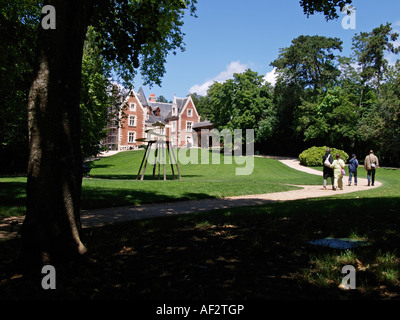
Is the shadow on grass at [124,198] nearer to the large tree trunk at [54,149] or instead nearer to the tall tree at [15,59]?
the tall tree at [15,59]

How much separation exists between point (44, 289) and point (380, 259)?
369 cm

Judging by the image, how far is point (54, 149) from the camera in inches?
152

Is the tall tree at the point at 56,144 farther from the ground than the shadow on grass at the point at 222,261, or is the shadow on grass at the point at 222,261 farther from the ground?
the tall tree at the point at 56,144

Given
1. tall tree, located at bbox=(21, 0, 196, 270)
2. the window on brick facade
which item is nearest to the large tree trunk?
tall tree, located at bbox=(21, 0, 196, 270)

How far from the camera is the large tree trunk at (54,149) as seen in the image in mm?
3803

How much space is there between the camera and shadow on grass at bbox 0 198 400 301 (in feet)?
9.86

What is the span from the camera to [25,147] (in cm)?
2716

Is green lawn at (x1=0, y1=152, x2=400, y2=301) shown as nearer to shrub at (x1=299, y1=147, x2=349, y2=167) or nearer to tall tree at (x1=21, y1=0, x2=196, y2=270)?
tall tree at (x1=21, y1=0, x2=196, y2=270)

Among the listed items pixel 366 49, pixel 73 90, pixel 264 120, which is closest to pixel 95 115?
pixel 73 90

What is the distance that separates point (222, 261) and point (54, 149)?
2468 mm

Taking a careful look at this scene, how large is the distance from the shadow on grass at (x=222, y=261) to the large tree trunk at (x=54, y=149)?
0.42 meters
